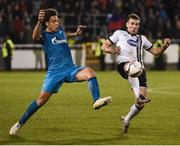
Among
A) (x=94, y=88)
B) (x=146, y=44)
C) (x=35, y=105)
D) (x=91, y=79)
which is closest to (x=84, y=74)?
(x=91, y=79)

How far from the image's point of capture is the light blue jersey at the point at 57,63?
1107cm

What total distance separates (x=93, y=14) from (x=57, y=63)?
2425cm

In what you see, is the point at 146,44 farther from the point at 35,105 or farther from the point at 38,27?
the point at 35,105

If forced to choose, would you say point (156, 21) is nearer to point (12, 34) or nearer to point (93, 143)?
point (12, 34)

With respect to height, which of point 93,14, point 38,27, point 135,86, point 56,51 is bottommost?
point 93,14

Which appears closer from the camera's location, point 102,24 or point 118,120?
point 118,120

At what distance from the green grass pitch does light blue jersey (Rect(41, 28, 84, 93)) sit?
2.95 feet

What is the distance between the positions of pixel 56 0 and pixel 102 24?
2788 millimetres

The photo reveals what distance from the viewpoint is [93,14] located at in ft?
116

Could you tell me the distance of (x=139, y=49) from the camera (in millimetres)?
11797

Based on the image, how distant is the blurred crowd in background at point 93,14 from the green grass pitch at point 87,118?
1045cm

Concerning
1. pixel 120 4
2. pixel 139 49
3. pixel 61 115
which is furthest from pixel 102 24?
pixel 139 49

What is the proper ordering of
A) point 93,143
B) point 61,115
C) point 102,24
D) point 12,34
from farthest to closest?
point 102,24 < point 12,34 < point 61,115 < point 93,143

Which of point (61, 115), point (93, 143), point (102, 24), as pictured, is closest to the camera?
point (93, 143)
